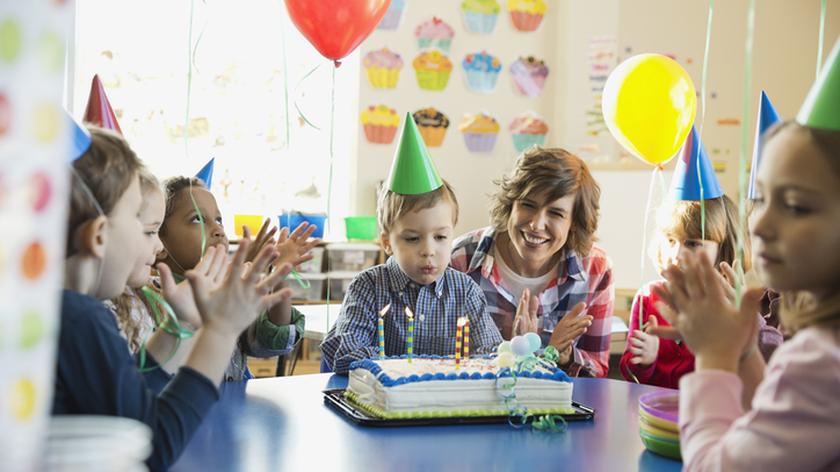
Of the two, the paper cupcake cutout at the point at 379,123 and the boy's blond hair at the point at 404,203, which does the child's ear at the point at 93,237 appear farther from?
the paper cupcake cutout at the point at 379,123

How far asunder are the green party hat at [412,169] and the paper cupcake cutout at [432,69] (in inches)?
124

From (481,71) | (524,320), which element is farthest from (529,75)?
(524,320)

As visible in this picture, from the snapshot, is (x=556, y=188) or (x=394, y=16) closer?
(x=556, y=188)

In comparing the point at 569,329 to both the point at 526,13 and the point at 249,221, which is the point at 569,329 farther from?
the point at 526,13

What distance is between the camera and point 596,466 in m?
1.25

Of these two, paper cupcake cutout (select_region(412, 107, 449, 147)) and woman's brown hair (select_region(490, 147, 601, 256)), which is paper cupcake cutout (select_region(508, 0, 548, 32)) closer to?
paper cupcake cutout (select_region(412, 107, 449, 147))

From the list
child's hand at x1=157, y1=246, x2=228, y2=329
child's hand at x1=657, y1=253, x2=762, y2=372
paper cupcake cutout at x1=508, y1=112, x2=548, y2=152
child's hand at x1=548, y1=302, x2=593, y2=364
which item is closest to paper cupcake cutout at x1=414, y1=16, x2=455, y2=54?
paper cupcake cutout at x1=508, y1=112, x2=548, y2=152

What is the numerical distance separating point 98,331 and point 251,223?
3703 millimetres

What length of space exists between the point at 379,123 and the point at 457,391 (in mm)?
3804

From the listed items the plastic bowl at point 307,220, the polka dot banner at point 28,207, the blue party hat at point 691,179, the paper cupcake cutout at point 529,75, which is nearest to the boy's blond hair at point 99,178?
the polka dot banner at point 28,207

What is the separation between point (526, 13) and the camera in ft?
17.6

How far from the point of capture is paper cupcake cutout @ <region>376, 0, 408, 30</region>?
5168 millimetres

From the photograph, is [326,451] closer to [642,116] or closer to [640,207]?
[642,116]

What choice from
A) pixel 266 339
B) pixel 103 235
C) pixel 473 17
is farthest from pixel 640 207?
pixel 103 235
